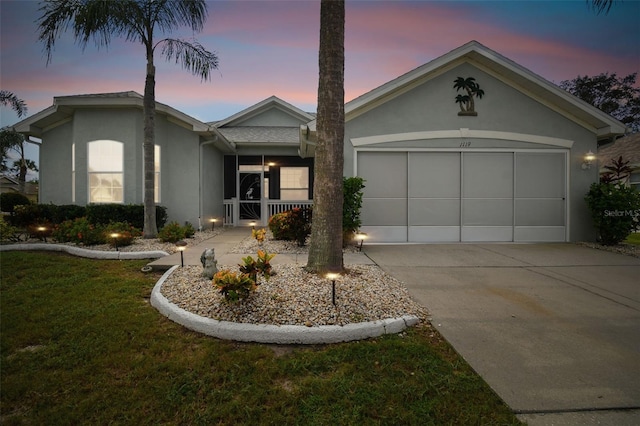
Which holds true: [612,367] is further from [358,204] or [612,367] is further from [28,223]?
[28,223]

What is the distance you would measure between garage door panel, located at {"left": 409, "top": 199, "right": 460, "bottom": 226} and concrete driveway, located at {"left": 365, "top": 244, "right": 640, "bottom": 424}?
170cm

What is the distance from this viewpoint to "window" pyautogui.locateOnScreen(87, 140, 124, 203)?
976cm

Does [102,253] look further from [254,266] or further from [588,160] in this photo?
[588,160]

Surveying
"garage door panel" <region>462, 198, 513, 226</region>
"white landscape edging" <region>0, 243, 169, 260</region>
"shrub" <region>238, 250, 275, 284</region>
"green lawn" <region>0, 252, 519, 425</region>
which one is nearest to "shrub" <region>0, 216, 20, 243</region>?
"white landscape edging" <region>0, 243, 169, 260</region>

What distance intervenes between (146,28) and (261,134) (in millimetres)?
5903

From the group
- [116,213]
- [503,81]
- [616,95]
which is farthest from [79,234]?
[616,95]

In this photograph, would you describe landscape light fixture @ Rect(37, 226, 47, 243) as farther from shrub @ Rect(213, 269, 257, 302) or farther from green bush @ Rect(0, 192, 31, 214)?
green bush @ Rect(0, 192, 31, 214)

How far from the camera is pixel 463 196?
8.36 meters

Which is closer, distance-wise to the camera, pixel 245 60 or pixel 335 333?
pixel 335 333

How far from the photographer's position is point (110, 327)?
3281 mm

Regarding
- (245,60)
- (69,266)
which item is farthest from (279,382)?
(245,60)

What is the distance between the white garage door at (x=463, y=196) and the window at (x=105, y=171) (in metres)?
7.88

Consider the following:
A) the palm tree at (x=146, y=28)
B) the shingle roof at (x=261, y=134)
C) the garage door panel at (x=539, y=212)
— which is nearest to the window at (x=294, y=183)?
the shingle roof at (x=261, y=134)

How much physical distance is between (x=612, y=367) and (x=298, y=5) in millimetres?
9687
